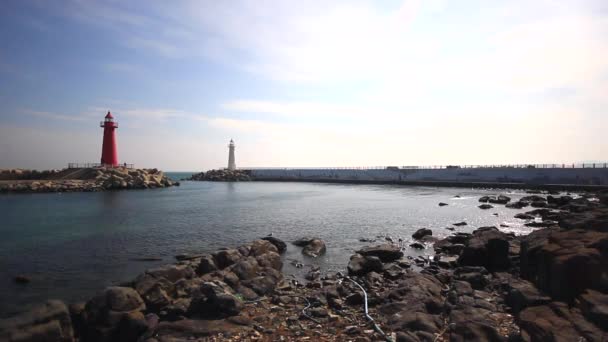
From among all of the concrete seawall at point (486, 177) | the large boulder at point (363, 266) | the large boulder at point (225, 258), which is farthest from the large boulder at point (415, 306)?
the concrete seawall at point (486, 177)

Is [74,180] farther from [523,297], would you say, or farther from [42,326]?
[523,297]

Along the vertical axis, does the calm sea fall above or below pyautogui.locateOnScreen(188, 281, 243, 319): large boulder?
below

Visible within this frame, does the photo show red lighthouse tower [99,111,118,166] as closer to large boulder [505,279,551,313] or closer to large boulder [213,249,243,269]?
large boulder [213,249,243,269]

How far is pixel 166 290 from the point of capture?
9375 mm

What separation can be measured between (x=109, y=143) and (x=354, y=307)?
6333cm

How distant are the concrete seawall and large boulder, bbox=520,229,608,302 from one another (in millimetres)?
49073

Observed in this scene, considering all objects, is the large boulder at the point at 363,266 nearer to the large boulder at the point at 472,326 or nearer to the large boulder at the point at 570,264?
the large boulder at the point at 472,326

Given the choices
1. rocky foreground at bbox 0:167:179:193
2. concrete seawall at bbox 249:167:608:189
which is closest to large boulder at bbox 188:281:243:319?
rocky foreground at bbox 0:167:179:193

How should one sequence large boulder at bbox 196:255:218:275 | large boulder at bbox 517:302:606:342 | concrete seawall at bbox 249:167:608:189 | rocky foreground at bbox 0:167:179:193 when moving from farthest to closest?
concrete seawall at bbox 249:167:608:189, rocky foreground at bbox 0:167:179:193, large boulder at bbox 196:255:218:275, large boulder at bbox 517:302:606:342

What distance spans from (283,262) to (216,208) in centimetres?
1966

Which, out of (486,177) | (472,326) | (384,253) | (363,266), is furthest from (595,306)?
(486,177)

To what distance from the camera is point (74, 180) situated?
177 feet

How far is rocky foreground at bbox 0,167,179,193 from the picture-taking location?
162ft

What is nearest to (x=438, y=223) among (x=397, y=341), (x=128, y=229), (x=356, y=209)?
(x=356, y=209)
